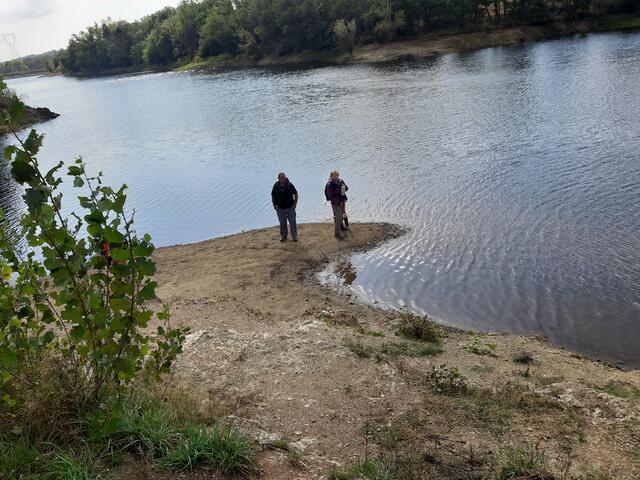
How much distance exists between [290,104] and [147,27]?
438 ft

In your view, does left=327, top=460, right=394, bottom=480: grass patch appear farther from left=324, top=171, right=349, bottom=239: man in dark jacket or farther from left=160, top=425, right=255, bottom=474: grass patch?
left=324, top=171, right=349, bottom=239: man in dark jacket

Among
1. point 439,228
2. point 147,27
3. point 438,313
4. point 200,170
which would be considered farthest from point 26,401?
point 147,27

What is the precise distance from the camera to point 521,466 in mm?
5098

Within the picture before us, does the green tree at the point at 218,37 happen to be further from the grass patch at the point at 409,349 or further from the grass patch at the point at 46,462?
the grass patch at the point at 46,462

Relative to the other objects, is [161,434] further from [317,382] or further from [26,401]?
[317,382]

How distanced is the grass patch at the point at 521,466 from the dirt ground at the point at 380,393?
0.22 meters

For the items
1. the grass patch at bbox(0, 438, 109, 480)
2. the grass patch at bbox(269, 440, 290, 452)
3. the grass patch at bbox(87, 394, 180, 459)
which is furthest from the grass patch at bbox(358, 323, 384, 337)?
the grass patch at bbox(0, 438, 109, 480)

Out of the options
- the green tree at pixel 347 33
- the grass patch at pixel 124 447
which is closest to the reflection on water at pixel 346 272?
the grass patch at pixel 124 447

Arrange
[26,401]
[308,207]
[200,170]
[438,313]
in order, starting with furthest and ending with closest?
1. [200,170]
2. [308,207]
3. [438,313]
4. [26,401]

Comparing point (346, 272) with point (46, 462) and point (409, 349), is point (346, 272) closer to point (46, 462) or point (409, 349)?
point (409, 349)

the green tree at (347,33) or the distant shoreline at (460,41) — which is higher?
the green tree at (347,33)

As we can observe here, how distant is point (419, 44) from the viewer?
79.7 m

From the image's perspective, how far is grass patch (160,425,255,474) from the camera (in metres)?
4.64

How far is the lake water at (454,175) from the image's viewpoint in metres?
12.9
